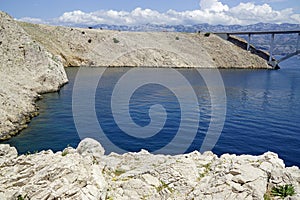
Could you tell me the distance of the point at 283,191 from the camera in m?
15.9

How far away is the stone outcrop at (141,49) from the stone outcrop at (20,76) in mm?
37433

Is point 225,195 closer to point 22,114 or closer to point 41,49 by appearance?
point 22,114

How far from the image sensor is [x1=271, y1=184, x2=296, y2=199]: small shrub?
618 inches

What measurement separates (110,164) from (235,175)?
28.8 ft

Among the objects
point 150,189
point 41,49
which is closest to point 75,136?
point 150,189

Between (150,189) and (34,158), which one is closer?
(150,189)

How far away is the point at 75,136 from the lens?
1468 inches

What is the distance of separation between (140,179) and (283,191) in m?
7.93

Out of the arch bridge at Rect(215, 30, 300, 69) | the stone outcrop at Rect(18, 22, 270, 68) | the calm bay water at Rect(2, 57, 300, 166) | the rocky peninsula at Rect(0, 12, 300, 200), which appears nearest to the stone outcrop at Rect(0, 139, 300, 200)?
the rocky peninsula at Rect(0, 12, 300, 200)

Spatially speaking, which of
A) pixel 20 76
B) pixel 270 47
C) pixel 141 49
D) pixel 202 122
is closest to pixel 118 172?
pixel 202 122

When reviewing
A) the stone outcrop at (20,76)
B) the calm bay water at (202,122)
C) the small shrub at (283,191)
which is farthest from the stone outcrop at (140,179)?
the stone outcrop at (20,76)

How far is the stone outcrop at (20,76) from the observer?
41031mm

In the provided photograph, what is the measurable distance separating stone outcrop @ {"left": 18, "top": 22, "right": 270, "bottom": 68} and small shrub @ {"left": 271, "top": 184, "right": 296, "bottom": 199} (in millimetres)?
101049

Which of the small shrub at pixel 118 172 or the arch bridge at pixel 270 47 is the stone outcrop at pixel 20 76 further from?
the arch bridge at pixel 270 47
